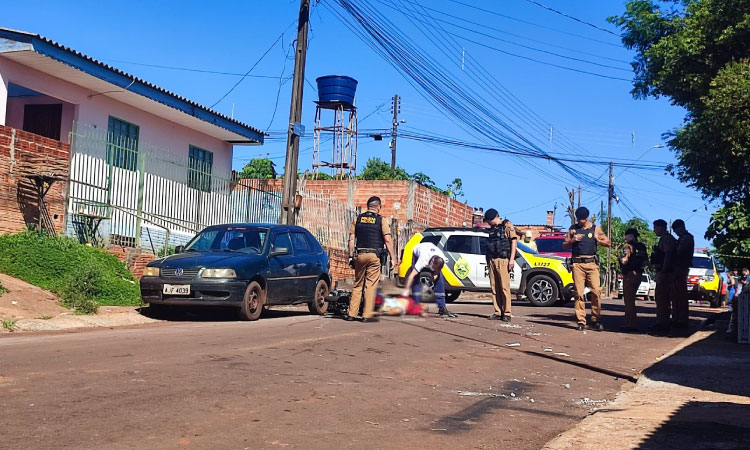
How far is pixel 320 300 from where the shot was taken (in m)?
14.7

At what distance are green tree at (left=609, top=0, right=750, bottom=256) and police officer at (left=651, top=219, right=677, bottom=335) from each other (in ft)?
5.64

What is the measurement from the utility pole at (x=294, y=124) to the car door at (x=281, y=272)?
514 cm

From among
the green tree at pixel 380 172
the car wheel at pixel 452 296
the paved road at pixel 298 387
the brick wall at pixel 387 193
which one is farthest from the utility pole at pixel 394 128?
the paved road at pixel 298 387

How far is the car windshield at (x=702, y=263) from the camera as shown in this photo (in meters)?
30.7

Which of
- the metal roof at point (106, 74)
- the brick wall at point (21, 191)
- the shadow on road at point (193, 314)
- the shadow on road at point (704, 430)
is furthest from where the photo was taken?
the metal roof at point (106, 74)

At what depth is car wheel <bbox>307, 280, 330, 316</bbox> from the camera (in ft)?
47.9

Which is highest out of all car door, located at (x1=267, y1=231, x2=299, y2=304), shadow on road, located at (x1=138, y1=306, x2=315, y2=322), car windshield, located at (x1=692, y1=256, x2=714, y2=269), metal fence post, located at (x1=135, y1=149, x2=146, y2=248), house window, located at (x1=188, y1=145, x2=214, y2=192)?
house window, located at (x1=188, y1=145, x2=214, y2=192)

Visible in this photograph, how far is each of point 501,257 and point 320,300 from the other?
3.38 meters

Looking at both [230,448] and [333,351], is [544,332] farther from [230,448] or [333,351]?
[230,448]

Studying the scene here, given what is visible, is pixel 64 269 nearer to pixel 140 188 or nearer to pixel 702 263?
pixel 140 188

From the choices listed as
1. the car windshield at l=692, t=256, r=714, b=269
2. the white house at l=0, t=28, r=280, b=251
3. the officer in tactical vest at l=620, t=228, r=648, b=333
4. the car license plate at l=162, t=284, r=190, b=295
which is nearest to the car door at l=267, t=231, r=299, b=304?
the car license plate at l=162, t=284, r=190, b=295

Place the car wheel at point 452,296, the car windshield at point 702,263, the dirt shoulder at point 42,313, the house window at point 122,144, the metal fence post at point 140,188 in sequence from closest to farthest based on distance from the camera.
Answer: the dirt shoulder at point 42,313 → the house window at point 122,144 → the metal fence post at point 140,188 → the car wheel at point 452,296 → the car windshield at point 702,263

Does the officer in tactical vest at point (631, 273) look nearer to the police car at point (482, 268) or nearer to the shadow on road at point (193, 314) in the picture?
the shadow on road at point (193, 314)

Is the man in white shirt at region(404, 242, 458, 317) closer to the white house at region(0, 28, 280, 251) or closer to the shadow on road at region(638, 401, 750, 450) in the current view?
the white house at region(0, 28, 280, 251)
